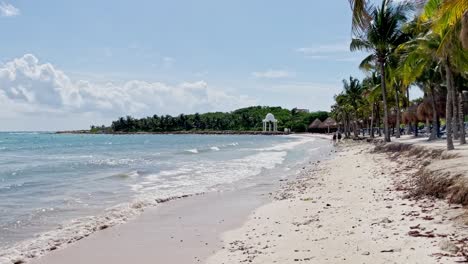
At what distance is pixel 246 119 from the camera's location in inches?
→ 5782

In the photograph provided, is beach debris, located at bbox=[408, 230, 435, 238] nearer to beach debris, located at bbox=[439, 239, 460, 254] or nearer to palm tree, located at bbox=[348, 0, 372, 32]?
beach debris, located at bbox=[439, 239, 460, 254]

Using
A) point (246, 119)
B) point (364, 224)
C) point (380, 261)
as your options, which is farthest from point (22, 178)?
point (246, 119)

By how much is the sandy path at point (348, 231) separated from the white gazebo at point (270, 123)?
385 feet

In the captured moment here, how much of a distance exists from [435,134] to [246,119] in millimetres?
119081

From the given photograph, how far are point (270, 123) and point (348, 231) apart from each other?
124 m

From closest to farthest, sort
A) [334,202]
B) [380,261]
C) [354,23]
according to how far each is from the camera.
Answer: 1. [354,23]
2. [380,261]
3. [334,202]

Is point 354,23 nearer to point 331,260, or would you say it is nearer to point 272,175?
point 331,260

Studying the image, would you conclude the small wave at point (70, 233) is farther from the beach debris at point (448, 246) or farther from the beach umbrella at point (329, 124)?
the beach umbrella at point (329, 124)

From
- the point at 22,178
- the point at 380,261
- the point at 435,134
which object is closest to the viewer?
the point at 380,261

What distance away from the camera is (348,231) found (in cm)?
812

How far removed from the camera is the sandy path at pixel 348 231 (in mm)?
6438

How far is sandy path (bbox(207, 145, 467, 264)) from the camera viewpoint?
644 cm

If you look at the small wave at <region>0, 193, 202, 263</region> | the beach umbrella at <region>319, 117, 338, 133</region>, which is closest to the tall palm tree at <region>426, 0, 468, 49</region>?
the small wave at <region>0, 193, 202, 263</region>

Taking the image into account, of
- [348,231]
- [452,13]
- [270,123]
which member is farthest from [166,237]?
[270,123]
